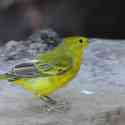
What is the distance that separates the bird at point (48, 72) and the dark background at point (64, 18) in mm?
3496

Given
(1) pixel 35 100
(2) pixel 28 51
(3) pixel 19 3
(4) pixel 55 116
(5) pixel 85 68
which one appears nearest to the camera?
(4) pixel 55 116

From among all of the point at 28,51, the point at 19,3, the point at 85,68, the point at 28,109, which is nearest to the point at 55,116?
the point at 28,109

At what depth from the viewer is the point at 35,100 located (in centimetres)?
476

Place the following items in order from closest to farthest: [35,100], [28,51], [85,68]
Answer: [35,100] → [85,68] → [28,51]

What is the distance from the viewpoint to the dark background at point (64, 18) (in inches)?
327

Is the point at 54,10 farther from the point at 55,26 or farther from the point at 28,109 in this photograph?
the point at 28,109

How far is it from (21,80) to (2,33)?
3960 millimetres

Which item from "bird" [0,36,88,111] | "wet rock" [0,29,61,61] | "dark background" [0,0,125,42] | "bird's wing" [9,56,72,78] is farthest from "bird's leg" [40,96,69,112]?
"dark background" [0,0,125,42]

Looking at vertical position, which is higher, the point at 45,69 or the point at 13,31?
the point at 45,69

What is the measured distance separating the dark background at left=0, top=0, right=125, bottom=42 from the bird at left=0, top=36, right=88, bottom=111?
3496 mm

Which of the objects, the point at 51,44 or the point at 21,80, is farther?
the point at 51,44

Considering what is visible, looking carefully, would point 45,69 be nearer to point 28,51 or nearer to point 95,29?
point 28,51

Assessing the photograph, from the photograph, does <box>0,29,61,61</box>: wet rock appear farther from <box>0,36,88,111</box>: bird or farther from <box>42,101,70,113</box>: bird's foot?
<box>42,101,70,113</box>: bird's foot

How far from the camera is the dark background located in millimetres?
8305
